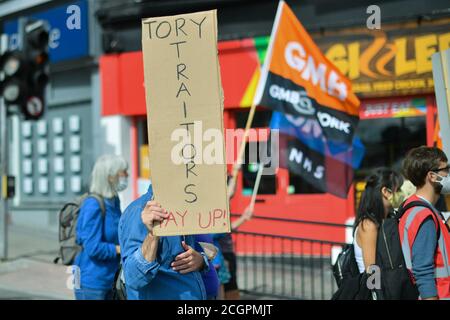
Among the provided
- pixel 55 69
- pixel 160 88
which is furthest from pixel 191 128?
pixel 55 69

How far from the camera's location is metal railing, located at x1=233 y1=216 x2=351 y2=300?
24.6 feet

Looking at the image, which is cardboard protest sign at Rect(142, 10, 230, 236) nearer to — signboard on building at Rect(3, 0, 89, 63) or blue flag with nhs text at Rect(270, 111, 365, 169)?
blue flag with nhs text at Rect(270, 111, 365, 169)

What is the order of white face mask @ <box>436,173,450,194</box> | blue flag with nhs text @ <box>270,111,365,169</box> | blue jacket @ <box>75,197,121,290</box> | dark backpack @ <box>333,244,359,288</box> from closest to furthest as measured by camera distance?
white face mask @ <box>436,173,450,194</box>
dark backpack @ <box>333,244,359,288</box>
blue jacket @ <box>75,197,121,290</box>
blue flag with nhs text @ <box>270,111,365,169</box>

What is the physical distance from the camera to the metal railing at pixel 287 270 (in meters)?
7.49

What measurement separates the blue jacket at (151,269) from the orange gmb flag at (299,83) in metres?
3.00

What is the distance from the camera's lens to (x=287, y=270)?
29.9 ft

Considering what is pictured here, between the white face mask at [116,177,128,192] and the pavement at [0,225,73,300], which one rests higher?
the white face mask at [116,177,128,192]

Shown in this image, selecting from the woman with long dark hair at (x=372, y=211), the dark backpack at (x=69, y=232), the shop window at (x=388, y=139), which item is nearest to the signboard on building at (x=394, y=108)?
the shop window at (x=388, y=139)

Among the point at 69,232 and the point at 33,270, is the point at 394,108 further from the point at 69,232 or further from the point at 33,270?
the point at 33,270

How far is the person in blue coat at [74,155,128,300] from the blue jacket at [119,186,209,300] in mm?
1404

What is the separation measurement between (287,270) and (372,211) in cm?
552

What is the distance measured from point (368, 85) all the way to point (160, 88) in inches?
259

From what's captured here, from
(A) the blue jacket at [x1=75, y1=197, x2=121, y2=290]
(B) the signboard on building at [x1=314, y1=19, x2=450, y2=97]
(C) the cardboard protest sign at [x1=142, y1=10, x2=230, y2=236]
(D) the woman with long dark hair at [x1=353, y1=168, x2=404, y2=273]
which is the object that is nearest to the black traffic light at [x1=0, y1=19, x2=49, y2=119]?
(B) the signboard on building at [x1=314, y1=19, x2=450, y2=97]
